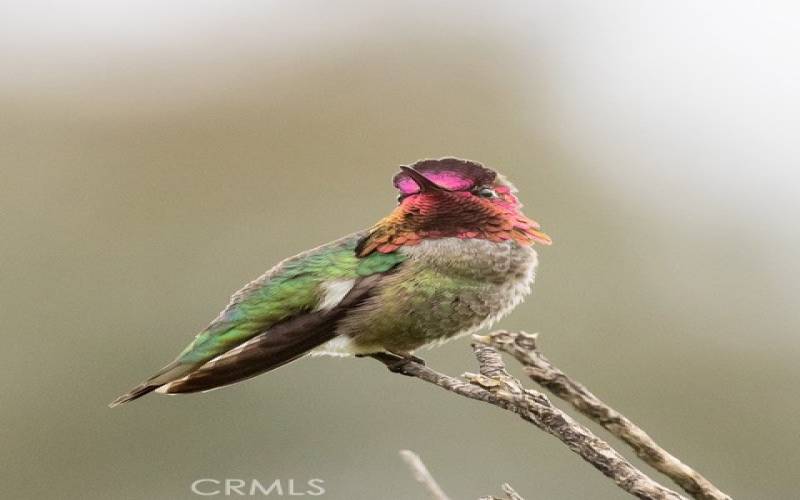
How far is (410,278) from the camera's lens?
12.3 feet

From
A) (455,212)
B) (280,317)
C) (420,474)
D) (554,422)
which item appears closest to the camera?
(420,474)

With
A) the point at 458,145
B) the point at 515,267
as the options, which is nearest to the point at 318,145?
the point at 458,145

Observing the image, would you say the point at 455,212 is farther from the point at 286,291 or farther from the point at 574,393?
the point at 574,393

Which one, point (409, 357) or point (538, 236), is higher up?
point (538, 236)

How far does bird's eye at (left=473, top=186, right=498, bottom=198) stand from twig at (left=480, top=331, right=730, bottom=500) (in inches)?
22.9

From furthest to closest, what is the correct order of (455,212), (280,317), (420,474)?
(455,212), (280,317), (420,474)

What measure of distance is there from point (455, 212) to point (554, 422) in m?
0.76

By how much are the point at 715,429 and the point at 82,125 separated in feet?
31.2

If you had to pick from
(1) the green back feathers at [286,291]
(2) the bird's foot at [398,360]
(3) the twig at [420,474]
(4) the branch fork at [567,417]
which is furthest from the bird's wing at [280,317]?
(3) the twig at [420,474]

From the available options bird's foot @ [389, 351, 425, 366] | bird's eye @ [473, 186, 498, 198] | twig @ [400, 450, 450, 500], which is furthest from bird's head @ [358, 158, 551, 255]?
twig @ [400, 450, 450, 500]

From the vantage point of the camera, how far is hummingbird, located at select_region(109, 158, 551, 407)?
11.9 feet

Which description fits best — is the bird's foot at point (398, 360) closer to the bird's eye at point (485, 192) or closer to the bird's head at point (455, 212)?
the bird's head at point (455, 212)

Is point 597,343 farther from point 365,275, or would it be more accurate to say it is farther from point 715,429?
point 365,275

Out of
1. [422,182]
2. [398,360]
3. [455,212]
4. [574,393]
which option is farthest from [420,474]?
[455,212]
